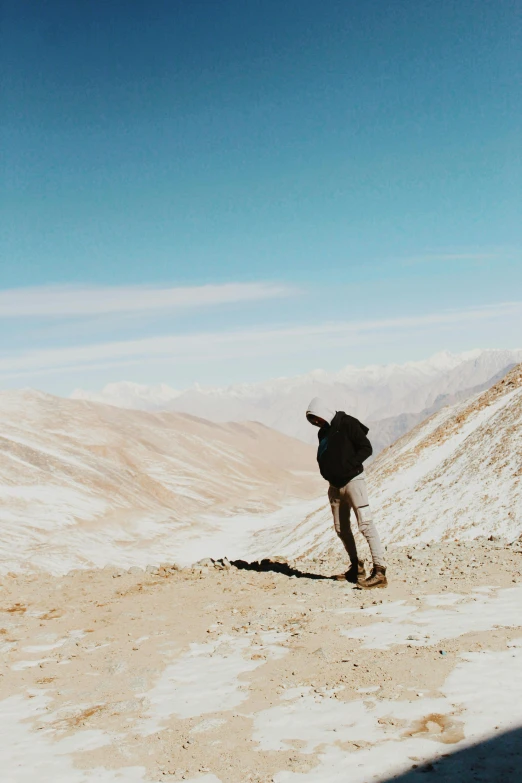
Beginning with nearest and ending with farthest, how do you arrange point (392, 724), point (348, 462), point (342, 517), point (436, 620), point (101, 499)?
1. point (392, 724)
2. point (436, 620)
3. point (348, 462)
4. point (342, 517)
5. point (101, 499)

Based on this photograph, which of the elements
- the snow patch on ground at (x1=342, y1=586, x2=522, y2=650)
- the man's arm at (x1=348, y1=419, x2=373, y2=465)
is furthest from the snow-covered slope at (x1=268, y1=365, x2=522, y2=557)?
the man's arm at (x1=348, y1=419, x2=373, y2=465)

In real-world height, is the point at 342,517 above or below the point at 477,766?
above

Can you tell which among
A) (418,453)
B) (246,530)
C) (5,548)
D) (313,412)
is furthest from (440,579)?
(246,530)

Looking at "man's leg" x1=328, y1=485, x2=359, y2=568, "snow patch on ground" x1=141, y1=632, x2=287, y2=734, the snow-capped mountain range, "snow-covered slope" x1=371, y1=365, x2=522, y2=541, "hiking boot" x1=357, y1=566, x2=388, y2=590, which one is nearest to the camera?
"snow patch on ground" x1=141, y1=632, x2=287, y2=734

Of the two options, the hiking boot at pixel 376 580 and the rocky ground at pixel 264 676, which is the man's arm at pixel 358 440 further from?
the rocky ground at pixel 264 676

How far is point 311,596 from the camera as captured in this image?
36.9 feet

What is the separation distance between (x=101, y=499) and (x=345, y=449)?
13073 cm

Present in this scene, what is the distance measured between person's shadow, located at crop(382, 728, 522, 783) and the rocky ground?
29 mm

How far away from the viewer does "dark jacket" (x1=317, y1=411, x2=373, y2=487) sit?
36.2ft

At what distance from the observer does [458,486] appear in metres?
33.6

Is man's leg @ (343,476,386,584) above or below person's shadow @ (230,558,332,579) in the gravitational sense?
above

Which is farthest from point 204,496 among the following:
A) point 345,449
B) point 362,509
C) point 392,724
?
point 392,724

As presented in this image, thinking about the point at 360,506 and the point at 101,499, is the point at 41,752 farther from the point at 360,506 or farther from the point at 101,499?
the point at 101,499

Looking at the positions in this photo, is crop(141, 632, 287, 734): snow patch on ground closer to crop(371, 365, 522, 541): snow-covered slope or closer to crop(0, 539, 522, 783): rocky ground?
crop(0, 539, 522, 783): rocky ground
